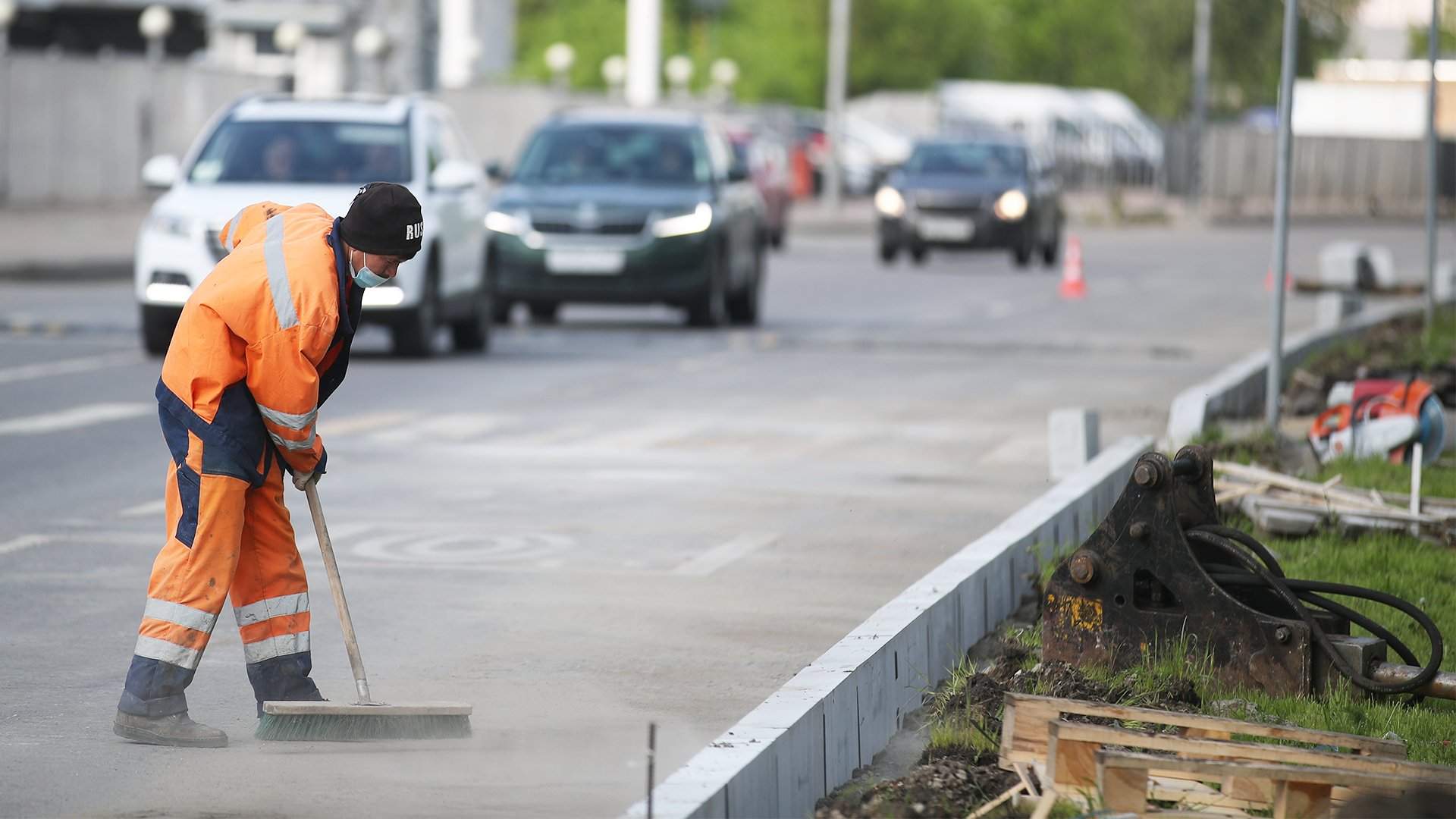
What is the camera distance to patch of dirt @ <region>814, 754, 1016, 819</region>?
5.44 metres

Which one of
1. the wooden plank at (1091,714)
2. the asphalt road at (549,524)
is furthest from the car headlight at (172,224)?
the wooden plank at (1091,714)

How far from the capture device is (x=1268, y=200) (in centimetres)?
5800

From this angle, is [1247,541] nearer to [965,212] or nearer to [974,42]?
[965,212]

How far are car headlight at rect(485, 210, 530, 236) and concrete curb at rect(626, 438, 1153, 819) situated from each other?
12.5 meters

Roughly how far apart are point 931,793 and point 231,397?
205 cm

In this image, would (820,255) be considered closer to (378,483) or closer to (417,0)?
(417,0)

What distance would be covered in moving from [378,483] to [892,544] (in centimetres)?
268

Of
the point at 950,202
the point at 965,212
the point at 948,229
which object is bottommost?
the point at 948,229

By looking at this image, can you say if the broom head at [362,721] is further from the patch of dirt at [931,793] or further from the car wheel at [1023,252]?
the car wheel at [1023,252]

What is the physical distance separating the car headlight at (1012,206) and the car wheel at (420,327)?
639 inches

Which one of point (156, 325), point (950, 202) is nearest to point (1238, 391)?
point (156, 325)

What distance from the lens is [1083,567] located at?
6.96 m

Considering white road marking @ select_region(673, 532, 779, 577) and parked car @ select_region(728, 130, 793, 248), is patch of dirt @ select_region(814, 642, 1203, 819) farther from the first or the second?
parked car @ select_region(728, 130, 793, 248)

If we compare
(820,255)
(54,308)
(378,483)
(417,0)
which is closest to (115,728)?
(378,483)
